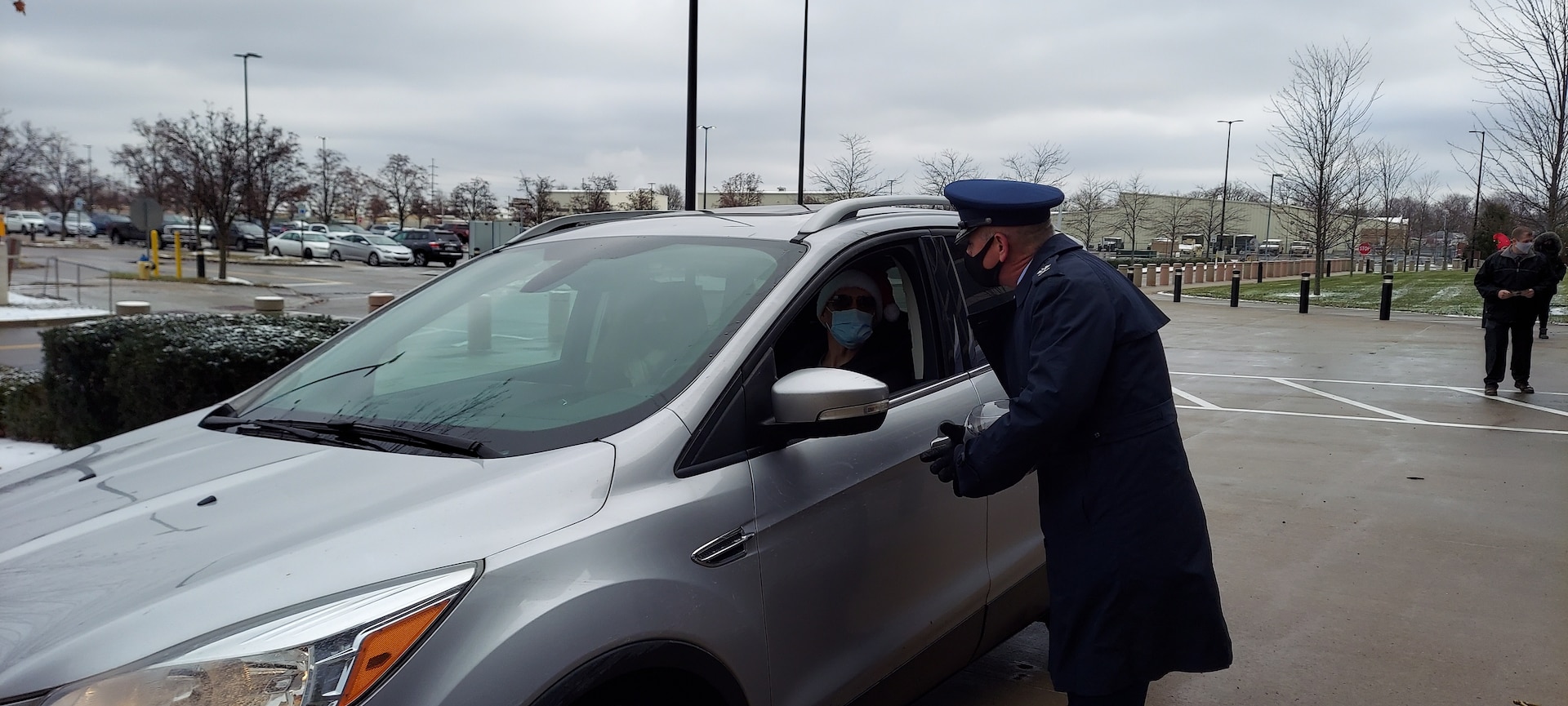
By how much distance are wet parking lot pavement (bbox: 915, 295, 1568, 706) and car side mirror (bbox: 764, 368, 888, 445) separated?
1818mm

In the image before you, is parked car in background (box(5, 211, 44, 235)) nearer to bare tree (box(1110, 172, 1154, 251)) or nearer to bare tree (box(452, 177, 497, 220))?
bare tree (box(452, 177, 497, 220))

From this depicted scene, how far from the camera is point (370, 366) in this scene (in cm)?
309

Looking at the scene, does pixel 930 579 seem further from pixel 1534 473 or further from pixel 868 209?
pixel 1534 473

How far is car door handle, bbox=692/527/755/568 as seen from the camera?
2.27m

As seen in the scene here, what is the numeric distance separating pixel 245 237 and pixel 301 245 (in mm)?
7072

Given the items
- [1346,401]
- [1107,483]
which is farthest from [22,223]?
[1107,483]

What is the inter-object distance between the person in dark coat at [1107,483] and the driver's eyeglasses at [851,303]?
71cm

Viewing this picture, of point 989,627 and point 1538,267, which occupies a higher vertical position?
point 1538,267

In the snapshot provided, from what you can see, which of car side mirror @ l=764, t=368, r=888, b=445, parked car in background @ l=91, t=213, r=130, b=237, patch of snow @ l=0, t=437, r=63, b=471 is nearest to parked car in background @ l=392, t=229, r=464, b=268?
parked car in background @ l=91, t=213, r=130, b=237

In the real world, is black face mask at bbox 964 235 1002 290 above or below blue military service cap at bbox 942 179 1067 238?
below

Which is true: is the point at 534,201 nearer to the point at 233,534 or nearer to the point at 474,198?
the point at 474,198

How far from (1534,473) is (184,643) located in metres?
8.41

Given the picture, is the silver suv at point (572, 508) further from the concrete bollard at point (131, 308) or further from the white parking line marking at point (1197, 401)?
the concrete bollard at point (131, 308)

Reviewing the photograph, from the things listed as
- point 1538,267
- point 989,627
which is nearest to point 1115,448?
point 989,627
